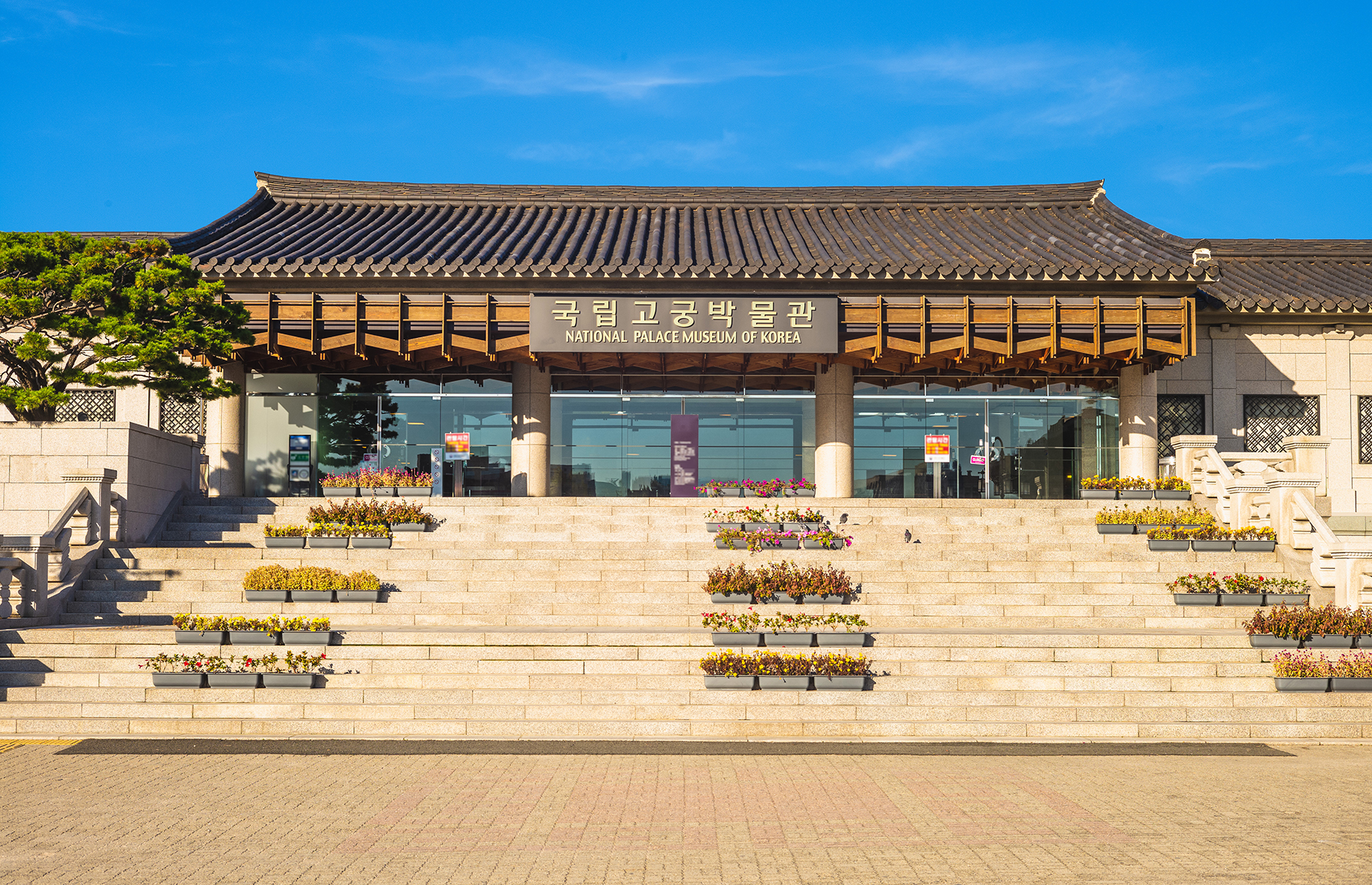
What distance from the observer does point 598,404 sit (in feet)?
80.1

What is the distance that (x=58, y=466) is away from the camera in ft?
57.5

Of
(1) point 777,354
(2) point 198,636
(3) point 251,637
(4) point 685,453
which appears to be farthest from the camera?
(4) point 685,453

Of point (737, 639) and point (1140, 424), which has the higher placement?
point (1140, 424)

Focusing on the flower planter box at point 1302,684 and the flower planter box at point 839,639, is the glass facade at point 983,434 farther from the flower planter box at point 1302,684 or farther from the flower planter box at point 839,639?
the flower planter box at point 1302,684

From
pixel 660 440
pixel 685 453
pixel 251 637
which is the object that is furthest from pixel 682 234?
pixel 251 637

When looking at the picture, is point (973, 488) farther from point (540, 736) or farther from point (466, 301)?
point (540, 736)

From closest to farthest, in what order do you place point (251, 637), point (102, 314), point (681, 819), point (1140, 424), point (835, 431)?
1. point (681, 819)
2. point (251, 637)
3. point (102, 314)
4. point (1140, 424)
5. point (835, 431)

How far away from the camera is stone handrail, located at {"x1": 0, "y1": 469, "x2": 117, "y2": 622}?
47.2ft

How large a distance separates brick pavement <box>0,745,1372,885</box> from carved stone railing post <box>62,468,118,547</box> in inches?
253

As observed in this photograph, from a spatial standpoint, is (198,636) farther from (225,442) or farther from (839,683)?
(225,442)

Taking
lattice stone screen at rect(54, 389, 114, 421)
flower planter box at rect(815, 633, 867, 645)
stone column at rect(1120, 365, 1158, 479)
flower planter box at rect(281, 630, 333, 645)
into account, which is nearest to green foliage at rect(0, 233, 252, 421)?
lattice stone screen at rect(54, 389, 114, 421)

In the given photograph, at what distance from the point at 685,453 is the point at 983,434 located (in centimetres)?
730

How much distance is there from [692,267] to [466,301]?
4946 mm

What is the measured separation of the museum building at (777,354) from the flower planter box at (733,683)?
33.3 feet
